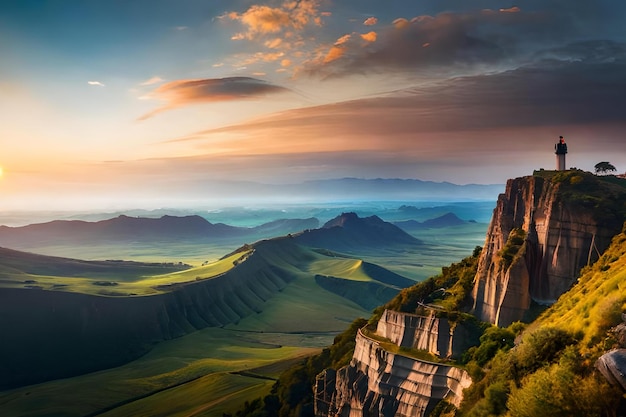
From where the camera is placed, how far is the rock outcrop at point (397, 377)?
44406 mm

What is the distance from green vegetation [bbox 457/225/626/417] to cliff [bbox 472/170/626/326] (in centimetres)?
360

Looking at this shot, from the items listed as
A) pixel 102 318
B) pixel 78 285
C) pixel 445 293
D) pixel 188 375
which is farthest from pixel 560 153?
pixel 78 285

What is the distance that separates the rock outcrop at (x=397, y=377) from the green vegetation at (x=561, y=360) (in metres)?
3.01

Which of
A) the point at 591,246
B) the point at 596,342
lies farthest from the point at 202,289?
the point at 596,342

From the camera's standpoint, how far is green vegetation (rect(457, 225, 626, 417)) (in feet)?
89.2

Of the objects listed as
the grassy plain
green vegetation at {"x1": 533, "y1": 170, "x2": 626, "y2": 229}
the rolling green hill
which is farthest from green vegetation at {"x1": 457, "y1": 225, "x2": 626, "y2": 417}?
the rolling green hill

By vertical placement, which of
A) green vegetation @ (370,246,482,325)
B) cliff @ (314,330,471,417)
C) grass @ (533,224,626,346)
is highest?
grass @ (533,224,626,346)

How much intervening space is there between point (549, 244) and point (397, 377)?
18.9 metres

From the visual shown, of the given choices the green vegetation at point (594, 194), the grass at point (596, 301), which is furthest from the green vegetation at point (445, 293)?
the green vegetation at point (594, 194)

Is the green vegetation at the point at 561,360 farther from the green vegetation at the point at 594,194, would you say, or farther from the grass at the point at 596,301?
the green vegetation at the point at 594,194

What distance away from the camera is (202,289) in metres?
192

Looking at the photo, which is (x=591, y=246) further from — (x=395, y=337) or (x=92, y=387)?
(x=92, y=387)

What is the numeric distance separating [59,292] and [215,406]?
91612mm

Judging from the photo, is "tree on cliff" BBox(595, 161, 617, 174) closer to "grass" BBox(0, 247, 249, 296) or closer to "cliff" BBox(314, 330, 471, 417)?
"cliff" BBox(314, 330, 471, 417)
